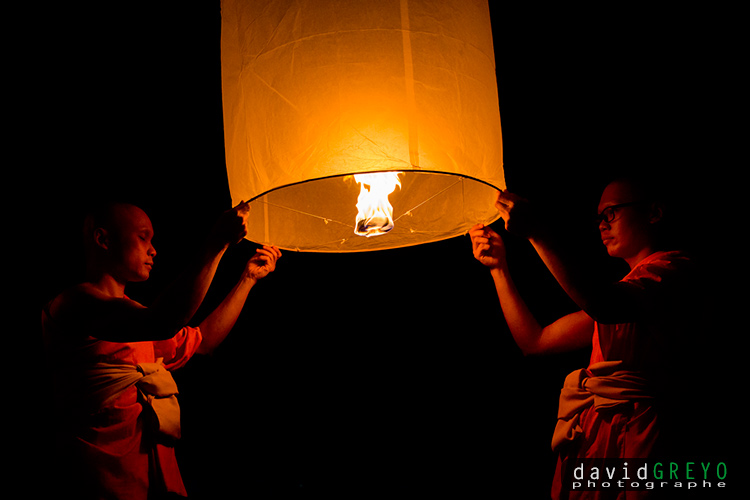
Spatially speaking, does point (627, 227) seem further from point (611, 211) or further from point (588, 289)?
point (588, 289)

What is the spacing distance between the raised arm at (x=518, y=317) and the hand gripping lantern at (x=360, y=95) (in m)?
0.52

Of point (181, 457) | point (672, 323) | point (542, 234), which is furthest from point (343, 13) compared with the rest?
point (181, 457)

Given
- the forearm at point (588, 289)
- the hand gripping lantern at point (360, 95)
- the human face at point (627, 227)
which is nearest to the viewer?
the hand gripping lantern at point (360, 95)

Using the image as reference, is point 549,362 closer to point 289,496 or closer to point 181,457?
point 289,496

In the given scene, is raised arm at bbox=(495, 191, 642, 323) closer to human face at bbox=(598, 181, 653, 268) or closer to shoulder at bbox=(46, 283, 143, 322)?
human face at bbox=(598, 181, 653, 268)

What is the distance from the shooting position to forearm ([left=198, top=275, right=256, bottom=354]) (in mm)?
2055

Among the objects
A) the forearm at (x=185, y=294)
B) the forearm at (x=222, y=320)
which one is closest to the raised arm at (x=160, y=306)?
the forearm at (x=185, y=294)

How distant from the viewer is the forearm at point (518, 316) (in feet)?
6.39

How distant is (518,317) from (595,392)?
1.25 ft

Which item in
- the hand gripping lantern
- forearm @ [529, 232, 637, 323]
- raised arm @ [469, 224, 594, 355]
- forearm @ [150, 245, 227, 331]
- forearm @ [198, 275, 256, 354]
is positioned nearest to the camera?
the hand gripping lantern

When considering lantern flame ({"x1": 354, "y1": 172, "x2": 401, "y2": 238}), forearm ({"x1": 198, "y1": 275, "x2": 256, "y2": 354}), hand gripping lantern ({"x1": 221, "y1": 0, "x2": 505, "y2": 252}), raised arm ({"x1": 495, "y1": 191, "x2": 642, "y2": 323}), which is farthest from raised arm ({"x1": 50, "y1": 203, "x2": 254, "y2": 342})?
raised arm ({"x1": 495, "y1": 191, "x2": 642, "y2": 323})

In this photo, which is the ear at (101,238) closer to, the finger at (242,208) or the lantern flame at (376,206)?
the finger at (242,208)

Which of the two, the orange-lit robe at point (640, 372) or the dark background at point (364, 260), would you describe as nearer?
the orange-lit robe at point (640, 372)

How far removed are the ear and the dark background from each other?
0.56 meters
